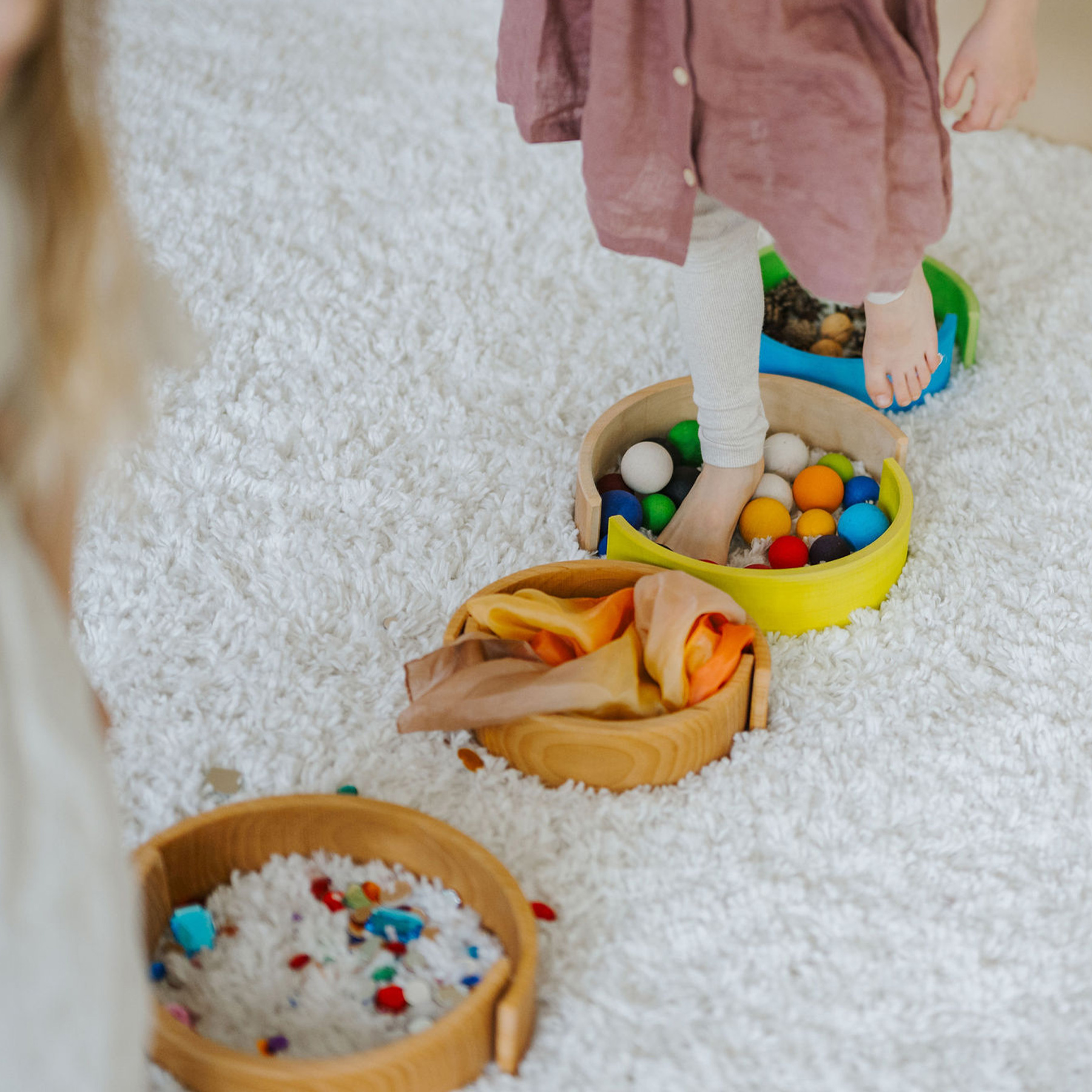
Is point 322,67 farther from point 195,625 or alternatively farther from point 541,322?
point 195,625

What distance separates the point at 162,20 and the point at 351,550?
1357 mm

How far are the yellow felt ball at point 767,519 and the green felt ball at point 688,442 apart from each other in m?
0.10

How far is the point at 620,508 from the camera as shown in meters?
1.13

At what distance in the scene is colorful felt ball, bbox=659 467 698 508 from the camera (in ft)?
3.88

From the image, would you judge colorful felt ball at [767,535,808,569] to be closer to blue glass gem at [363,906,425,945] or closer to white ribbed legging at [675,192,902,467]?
white ribbed legging at [675,192,902,467]

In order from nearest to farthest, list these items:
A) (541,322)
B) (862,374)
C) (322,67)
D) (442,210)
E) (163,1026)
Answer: (163,1026)
(862,374)
(541,322)
(442,210)
(322,67)

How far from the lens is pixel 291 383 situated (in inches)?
52.1

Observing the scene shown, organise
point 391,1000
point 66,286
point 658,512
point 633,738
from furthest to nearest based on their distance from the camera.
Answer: point 658,512
point 633,738
point 391,1000
point 66,286

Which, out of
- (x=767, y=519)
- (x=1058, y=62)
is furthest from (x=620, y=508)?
(x=1058, y=62)

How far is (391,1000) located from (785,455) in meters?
0.69

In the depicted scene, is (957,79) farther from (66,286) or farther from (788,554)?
(66,286)

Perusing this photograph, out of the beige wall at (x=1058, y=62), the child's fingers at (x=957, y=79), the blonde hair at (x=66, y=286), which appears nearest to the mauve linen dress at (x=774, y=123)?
the child's fingers at (x=957, y=79)

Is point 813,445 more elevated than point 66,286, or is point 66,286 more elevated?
point 66,286

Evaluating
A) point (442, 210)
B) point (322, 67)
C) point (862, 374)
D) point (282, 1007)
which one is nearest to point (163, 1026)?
point (282, 1007)
